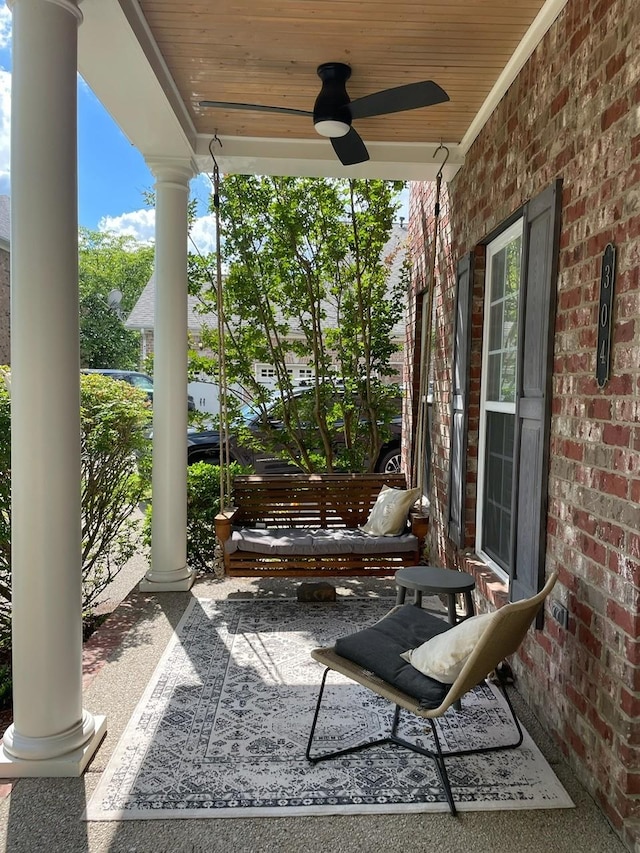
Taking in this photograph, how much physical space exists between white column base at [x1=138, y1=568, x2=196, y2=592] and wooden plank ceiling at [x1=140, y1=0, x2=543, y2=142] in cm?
311

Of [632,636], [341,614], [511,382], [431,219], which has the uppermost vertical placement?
[431,219]

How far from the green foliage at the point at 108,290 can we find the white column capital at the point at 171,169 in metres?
17.9

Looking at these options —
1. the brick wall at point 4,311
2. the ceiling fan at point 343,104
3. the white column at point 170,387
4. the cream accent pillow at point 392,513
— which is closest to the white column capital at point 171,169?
the white column at point 170,387

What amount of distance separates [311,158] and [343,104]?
1.16 metres

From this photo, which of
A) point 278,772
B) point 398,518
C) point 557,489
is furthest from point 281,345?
point 278,772

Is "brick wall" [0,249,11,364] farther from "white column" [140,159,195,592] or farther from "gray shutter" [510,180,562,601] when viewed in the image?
"gray shutter" [510,180,562,601]

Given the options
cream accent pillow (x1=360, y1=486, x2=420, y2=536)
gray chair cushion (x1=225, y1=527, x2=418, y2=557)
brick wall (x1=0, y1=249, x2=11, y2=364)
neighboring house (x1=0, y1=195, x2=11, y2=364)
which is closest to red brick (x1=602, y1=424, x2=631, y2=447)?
gray chair cushion (x1=225, y1=527, x2=418, y2=557)

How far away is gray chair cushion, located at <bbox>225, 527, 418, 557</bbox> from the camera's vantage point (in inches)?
166

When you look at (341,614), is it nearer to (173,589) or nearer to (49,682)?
(173,589)

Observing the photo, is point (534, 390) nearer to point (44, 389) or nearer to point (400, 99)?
point (400, 99)

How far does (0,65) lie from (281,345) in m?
21.7

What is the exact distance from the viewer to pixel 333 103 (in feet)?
10.9

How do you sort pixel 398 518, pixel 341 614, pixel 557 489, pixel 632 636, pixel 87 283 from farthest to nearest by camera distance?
pixel 87 283 → pixel 398 518 → pixel 341 614 → pixel 557 489 → pixel 632 636

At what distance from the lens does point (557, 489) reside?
8.89 feet
